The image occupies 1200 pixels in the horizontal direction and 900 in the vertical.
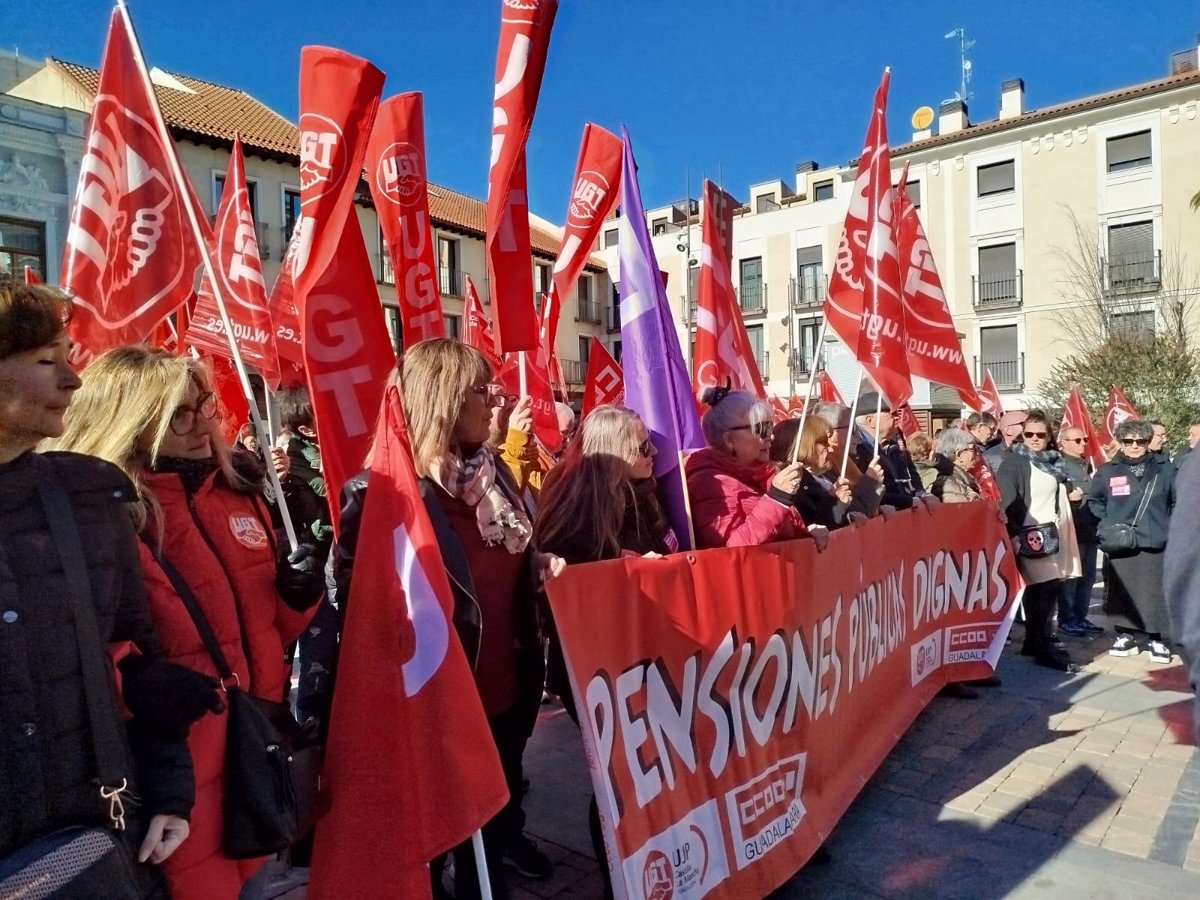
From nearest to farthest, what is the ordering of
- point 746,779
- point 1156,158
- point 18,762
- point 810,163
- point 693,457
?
point 18,762 < point 746,779 < point 693,457 < point 1156,158 < point 810,163

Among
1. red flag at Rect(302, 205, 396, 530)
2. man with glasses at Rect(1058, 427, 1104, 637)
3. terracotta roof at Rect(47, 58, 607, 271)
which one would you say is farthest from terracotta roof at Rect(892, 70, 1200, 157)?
red flag at Rect(302, 205, 396, 530)

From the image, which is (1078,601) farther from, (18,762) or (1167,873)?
(18,762)

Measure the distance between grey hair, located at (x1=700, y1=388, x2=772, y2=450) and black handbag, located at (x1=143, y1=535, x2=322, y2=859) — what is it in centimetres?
223

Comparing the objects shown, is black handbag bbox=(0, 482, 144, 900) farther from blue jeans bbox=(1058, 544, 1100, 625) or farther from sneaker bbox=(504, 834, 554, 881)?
blue jeans bbox=(1058, 544, 1100, 625)

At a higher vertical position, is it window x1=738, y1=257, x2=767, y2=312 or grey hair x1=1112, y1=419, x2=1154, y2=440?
window x1=738, y1=257, x2=767, y2=312

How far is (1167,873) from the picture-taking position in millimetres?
3127

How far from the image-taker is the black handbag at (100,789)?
4.34 ft

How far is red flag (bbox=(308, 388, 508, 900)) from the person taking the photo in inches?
77.5

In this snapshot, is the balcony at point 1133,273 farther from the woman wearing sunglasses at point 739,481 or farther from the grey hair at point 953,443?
the woman wearing sunglasses at point 739,481

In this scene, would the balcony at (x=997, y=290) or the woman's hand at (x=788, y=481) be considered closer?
the woman's hand at (x=788, y=481)

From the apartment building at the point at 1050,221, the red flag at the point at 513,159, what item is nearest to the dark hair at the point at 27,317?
the red flag at the point at 513,159

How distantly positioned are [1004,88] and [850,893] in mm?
38731

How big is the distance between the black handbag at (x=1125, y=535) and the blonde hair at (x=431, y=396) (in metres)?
5.80

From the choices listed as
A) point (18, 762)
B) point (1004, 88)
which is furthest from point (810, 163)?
point (18, 762)
